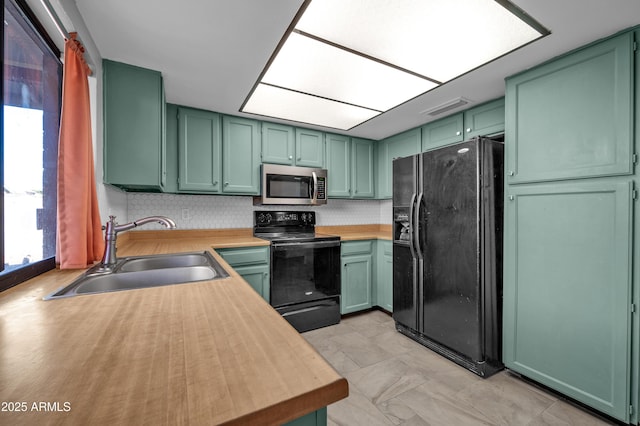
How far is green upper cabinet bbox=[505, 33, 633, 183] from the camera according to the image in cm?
152

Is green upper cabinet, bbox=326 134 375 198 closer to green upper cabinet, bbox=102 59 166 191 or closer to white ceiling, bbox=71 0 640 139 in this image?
white ceiling, bbox=71 0 640 139

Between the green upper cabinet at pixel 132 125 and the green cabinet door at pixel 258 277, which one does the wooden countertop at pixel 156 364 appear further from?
the green cabinet door at pixel 258 277

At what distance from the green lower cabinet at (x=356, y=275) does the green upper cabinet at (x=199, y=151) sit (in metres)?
1.58

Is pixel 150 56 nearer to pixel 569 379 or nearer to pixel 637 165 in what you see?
pixel 637 165

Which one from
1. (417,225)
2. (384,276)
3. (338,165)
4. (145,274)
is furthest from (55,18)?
(384,276)

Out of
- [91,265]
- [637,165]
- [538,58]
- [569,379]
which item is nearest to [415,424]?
[569,379]

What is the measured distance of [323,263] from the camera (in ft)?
9.67

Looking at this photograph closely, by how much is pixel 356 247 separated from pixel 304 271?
2.34 ft

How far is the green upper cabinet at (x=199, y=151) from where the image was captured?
2619 millimetres

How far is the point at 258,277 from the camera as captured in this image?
8.64 ft

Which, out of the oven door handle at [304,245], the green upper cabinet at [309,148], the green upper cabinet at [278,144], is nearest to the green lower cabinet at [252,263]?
the oven door handle at [304,245]

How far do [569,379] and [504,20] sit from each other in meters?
2.16

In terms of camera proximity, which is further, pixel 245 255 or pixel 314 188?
pixel 314 188

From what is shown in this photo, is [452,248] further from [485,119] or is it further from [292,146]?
[292,146]
